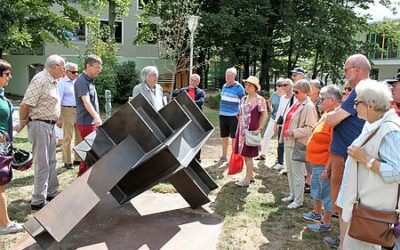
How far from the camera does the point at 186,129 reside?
5000 millimetres

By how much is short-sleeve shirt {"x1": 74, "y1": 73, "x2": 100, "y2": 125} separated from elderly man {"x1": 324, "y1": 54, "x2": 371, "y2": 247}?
3403mm

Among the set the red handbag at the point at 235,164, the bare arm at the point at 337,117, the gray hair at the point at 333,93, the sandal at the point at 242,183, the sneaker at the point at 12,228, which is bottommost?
the sneaker at the point at 12,228

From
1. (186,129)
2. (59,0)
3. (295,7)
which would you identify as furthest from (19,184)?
(295,7)

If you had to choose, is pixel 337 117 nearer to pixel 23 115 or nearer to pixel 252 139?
pixel 252 139

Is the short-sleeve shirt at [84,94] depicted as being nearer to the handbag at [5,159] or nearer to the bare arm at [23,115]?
the bare arm at [23,115]

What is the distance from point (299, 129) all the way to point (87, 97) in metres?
2.97

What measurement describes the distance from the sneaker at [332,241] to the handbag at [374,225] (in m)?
1.40

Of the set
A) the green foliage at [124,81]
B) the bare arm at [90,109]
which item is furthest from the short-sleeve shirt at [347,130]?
the green foliage at [124,81]

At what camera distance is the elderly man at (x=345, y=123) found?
363 cm

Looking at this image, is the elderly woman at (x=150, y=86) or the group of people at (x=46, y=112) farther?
the elderly woman at (x=150, y=86)

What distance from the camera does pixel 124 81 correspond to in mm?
19422

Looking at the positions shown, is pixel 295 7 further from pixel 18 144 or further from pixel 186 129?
pixel 186 129

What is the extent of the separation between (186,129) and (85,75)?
174 cm

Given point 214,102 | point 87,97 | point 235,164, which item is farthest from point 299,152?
point 214,102
